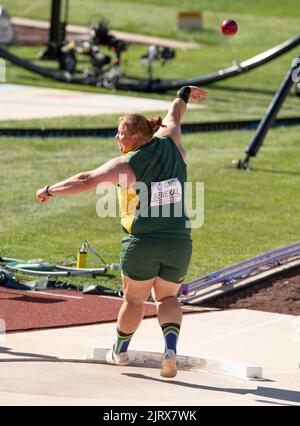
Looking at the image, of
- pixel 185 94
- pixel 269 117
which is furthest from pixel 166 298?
pixel 269 117

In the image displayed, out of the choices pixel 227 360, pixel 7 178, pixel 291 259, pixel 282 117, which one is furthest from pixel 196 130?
pixel 227 360

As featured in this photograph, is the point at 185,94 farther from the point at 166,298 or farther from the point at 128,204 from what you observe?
the point at 166,298

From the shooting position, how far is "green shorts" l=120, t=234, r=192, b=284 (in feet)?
27.5

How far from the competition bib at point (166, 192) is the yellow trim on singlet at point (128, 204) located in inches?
4.8

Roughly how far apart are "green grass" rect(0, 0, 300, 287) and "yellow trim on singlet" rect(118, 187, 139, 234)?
3903 millimetres

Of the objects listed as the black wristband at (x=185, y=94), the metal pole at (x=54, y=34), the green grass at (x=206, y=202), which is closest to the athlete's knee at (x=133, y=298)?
the black wristband at (x=185, y=94)

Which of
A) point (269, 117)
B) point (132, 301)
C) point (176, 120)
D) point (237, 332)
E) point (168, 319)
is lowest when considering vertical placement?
point (168, 319)

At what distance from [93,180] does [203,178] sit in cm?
1024

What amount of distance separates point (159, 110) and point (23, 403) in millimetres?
18093

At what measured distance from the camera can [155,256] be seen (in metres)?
8.38

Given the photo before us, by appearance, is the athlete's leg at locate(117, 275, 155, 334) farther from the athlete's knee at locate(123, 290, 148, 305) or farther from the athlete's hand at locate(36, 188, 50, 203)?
the athlete's hand at locate(36, 188, 50, 203)

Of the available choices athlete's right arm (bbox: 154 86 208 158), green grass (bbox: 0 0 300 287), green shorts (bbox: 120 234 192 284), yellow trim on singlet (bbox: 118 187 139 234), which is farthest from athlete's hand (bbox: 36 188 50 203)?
green grass (bbox: 0 0 300 287)

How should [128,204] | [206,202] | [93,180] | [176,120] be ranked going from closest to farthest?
1. [93,180]
2. [128,204]
3. [176,120]
4. [206,202]

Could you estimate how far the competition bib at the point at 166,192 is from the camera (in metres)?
8.37
